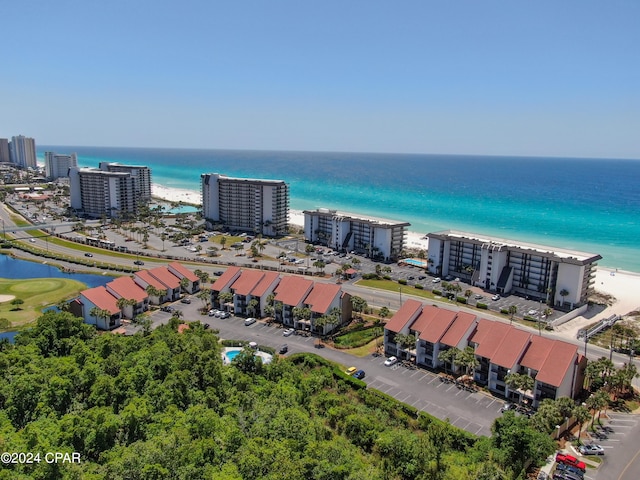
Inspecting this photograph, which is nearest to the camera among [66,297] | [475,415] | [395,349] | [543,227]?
[475,415]

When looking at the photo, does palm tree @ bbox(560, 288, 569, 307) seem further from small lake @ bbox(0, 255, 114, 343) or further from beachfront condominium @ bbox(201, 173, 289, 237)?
small lake @ bbox(0, 255, 114, 343)

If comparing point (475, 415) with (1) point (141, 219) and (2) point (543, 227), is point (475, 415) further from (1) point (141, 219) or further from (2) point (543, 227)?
(1) point (141, 219)

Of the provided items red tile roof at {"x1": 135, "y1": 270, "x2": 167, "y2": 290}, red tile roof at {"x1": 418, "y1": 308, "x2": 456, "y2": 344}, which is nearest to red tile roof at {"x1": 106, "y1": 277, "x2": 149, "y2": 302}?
red tile roof at {"x1": 135, "y1": 270, "x2": 167, "y2": 290}

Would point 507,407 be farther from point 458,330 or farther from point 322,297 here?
point 322,297

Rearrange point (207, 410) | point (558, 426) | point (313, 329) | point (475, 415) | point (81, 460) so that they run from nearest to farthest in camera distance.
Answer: point (81, 460) < point (207, 410) < point (558, 426) < point (475, 415) < point (313, 329)

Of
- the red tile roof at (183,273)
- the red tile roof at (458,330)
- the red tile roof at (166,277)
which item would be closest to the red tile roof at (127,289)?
the red tile roof at (166,277)

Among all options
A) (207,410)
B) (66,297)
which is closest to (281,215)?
(66,297)

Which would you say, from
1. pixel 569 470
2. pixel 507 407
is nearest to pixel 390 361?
pixel 507 407
